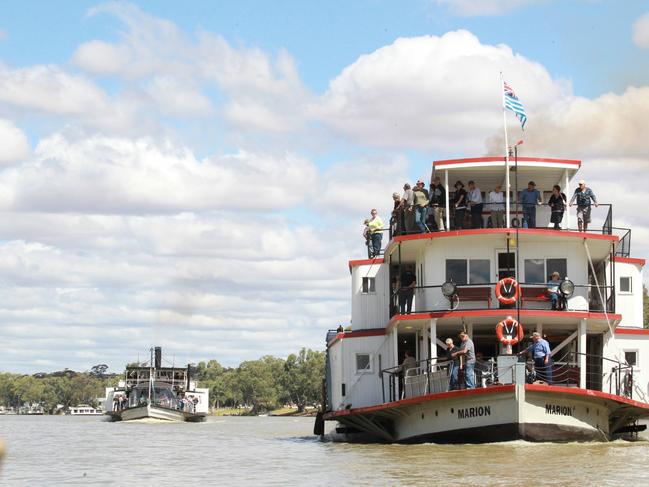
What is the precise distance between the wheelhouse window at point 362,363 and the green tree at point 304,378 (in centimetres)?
14569

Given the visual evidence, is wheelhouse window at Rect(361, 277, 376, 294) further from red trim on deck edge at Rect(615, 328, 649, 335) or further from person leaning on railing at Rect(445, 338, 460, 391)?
red trim on deck edge at Rect(615, 328, 649, 335)

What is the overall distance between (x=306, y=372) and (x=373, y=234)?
15426cm

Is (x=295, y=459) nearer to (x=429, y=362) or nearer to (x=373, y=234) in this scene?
(x=429, y=362)

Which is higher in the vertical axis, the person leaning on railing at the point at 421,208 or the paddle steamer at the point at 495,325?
the person leaning on railing at the point at 421,208

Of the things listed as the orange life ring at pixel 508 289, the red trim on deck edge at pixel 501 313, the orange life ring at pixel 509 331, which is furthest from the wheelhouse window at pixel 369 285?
the orange life ring at pixel 509 331

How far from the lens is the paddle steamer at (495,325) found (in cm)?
2806

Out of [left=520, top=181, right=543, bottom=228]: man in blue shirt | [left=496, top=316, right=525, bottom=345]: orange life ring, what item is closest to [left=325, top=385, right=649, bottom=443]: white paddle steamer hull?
[left=496, top=316, right=525, bottom=345]: orange life ring

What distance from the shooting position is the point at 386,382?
3338cm

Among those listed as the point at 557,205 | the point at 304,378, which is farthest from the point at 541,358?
the point at 304,378

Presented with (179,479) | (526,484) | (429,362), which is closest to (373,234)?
(429,362)

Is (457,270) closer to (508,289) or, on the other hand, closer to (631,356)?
(508,289)

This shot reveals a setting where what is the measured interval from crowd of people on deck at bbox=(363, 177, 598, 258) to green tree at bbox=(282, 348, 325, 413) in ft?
484

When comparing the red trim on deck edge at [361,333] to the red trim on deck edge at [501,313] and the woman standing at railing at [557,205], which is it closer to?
the red trim on deck edge at [501,313]

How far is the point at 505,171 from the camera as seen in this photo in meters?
32.9
